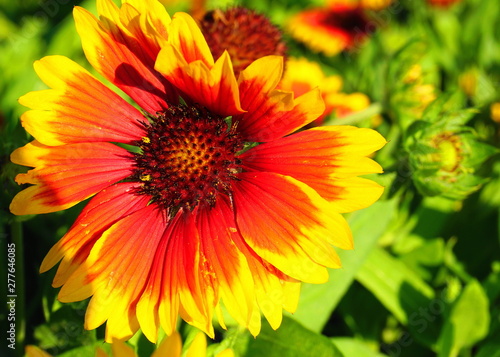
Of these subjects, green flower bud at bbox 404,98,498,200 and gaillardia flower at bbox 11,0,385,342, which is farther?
green flower bud at bbox 404,98,498,200

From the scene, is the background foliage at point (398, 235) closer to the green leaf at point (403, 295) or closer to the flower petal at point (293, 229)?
the green leaf at point (403, 295)

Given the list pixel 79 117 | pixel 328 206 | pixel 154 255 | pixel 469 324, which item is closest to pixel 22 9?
pixel 79 117

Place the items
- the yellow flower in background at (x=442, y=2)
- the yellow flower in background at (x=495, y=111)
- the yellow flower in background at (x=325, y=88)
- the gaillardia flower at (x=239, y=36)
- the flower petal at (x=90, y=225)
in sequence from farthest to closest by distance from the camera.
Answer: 1. the yellow flower in background at (x=442, y=2)
2. the yellow flower in background at (x=325, y=88)
3. the yellow flower in background at (x=495, y=111)
4. the gaillardia flower at (x=239, y=36)
5. the flower petal at (x=90, y=225)

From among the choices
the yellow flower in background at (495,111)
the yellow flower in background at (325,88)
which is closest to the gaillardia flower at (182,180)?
the yellow flower in background at (325,88)

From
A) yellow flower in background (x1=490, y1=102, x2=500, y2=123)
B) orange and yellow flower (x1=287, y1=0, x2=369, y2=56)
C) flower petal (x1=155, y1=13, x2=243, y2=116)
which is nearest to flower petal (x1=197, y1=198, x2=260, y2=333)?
flower petal (x1=155, y1=13, x2=243, y2=116)

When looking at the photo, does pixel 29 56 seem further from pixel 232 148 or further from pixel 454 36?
pixel 454 36

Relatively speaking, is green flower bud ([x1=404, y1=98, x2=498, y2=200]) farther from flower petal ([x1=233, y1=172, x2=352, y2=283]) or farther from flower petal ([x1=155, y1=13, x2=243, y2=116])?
flower petal ([x1=155, y1=13, x2=243, y2=116])
